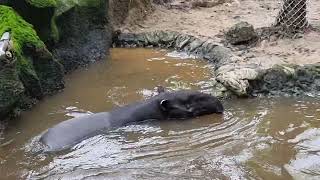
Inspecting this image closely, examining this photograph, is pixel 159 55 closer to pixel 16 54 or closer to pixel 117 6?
pixel 117 6

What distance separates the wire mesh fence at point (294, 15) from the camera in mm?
10641

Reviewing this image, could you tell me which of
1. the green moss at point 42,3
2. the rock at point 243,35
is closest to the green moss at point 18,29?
the green moss at point 42,3

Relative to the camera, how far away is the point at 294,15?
10.7 meters

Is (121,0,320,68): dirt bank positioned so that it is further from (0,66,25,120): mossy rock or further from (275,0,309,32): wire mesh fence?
(0,66,25,120): mossy rock

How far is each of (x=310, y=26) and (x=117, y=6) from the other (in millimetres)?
4172

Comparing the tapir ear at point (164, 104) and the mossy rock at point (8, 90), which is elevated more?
the mossy rock at point (8, 90)

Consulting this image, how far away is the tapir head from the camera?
7.46 m

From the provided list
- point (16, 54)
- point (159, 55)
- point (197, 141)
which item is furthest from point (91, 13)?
point (197, 141)

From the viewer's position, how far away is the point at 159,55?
1086 centimetres

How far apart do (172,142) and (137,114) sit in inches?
34.1

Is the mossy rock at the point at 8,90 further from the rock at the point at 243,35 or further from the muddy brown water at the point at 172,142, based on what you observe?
the rock at the point at 243,35

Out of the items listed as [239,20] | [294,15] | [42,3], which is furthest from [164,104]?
[239,20]

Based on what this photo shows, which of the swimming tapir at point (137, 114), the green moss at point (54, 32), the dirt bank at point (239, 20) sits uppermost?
the green moss at point (54, 32)

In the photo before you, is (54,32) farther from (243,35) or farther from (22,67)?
(243,35)
